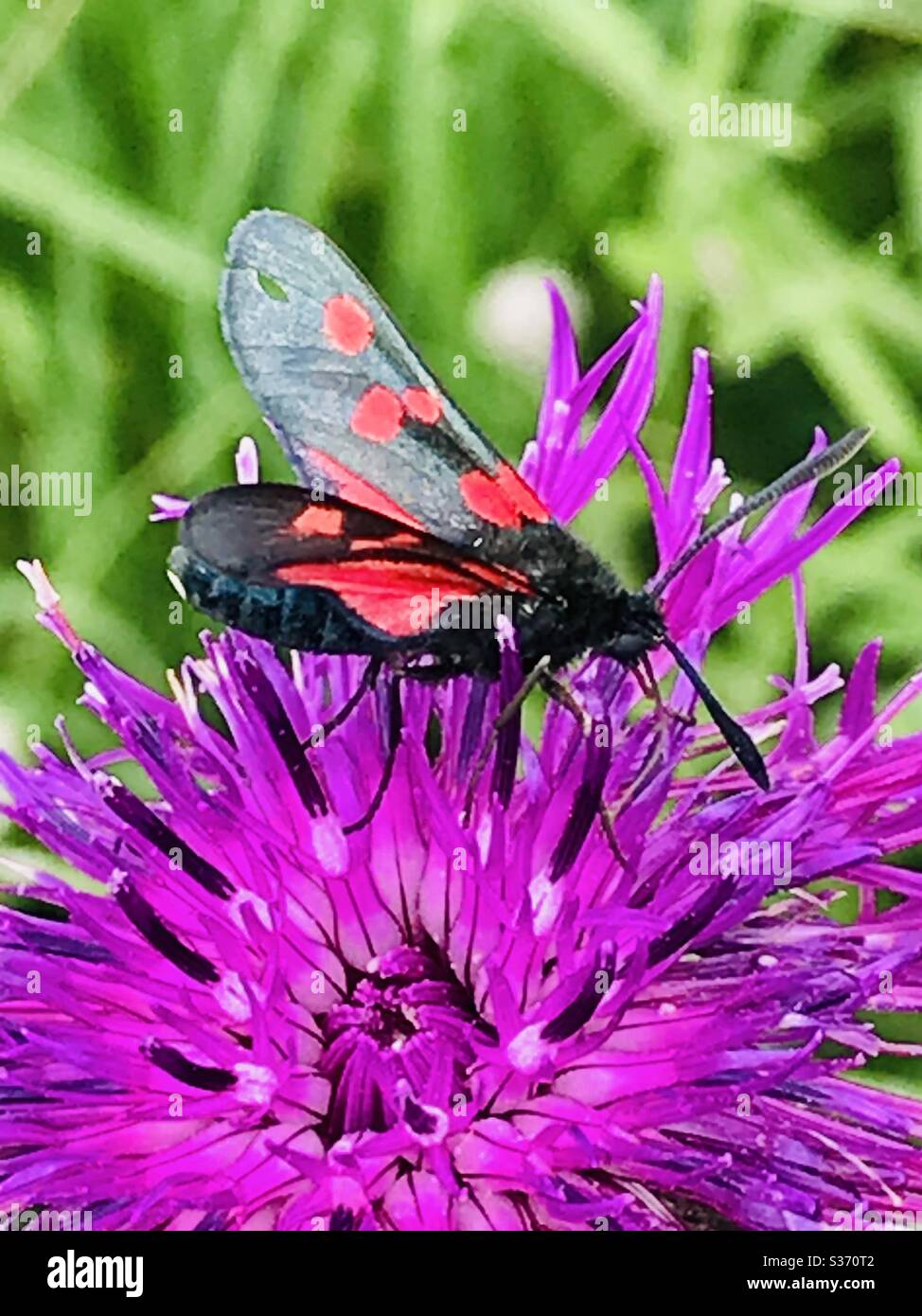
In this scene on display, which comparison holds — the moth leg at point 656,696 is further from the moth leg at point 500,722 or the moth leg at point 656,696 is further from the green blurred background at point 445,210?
the green blurred background at point 445,210

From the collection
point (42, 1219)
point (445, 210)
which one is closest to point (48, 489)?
point (445, 210)

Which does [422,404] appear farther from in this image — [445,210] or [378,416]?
[445,210]

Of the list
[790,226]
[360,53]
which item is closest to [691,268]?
[790,226]

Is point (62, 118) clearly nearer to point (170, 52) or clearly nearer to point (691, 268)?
point (170, 52)

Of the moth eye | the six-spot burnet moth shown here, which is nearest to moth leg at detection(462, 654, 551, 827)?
the six-spot burnet moth
